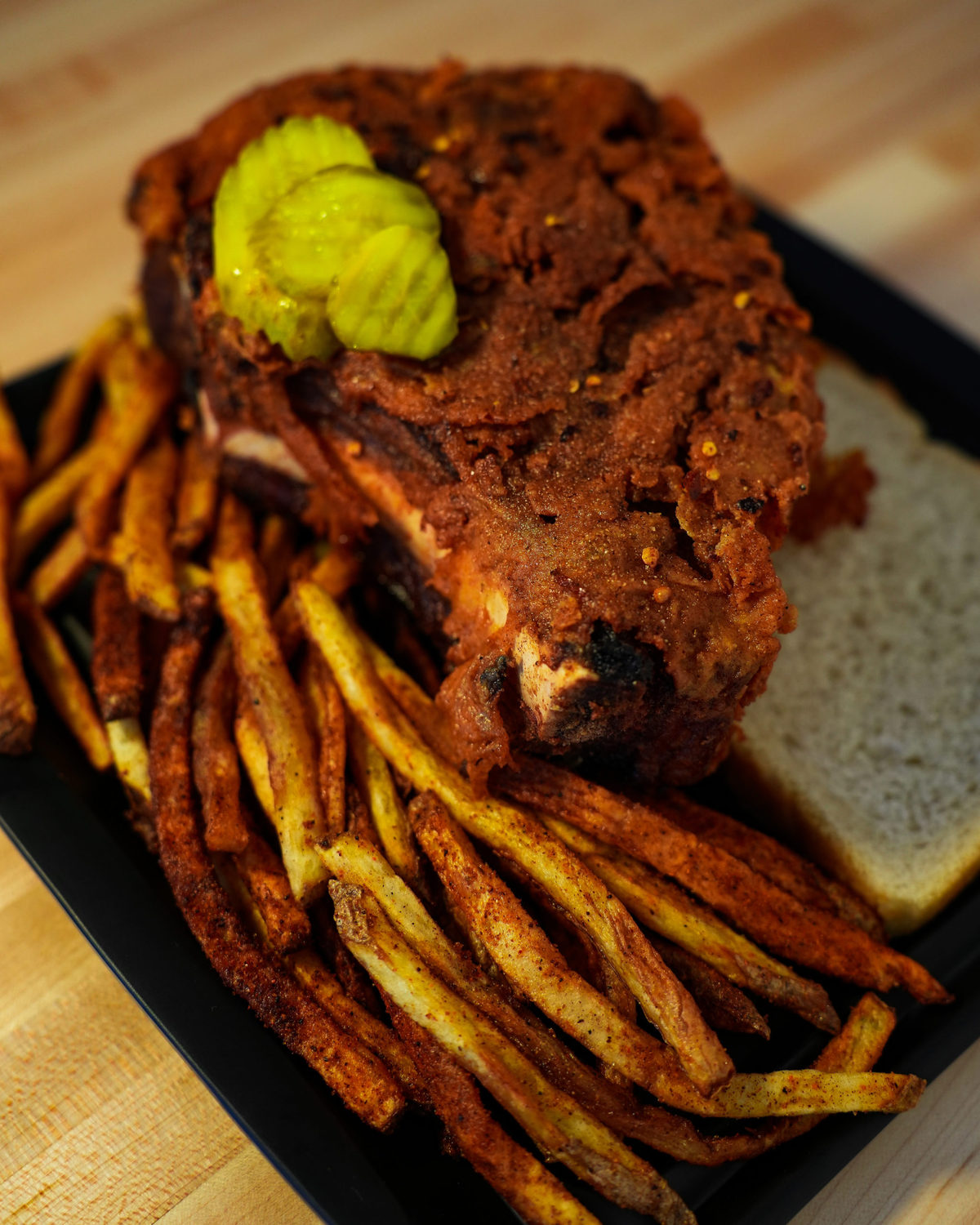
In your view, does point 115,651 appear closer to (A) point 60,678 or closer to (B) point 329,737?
(A) point 60,678

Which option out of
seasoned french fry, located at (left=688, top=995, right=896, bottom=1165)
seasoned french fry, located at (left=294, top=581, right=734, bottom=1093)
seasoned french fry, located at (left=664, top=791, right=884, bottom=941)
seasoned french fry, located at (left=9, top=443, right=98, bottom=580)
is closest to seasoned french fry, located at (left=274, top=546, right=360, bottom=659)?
seasoned french fry, located at (left=294, top=581, right=734, bottom=1093)

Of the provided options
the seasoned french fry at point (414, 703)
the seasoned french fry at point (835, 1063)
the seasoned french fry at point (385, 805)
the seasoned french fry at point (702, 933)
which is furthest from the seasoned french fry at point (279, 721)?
the seasoned french fry at point (835, 1063)

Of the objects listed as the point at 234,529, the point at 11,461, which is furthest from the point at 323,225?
the point at 11,461

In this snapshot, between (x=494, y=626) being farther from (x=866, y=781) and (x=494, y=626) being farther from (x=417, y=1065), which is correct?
(x=866, y=781)

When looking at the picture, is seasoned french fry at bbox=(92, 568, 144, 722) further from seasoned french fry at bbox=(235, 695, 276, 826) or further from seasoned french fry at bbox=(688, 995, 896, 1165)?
seasoned french fry at bbox=(688, 995, 896, 1165)

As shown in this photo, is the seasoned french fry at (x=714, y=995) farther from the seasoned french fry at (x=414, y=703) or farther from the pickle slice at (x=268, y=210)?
the pickle slice at (x=268, y=210)

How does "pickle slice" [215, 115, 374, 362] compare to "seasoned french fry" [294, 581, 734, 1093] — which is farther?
"pickle slice" [215, 115, 374, 362]
